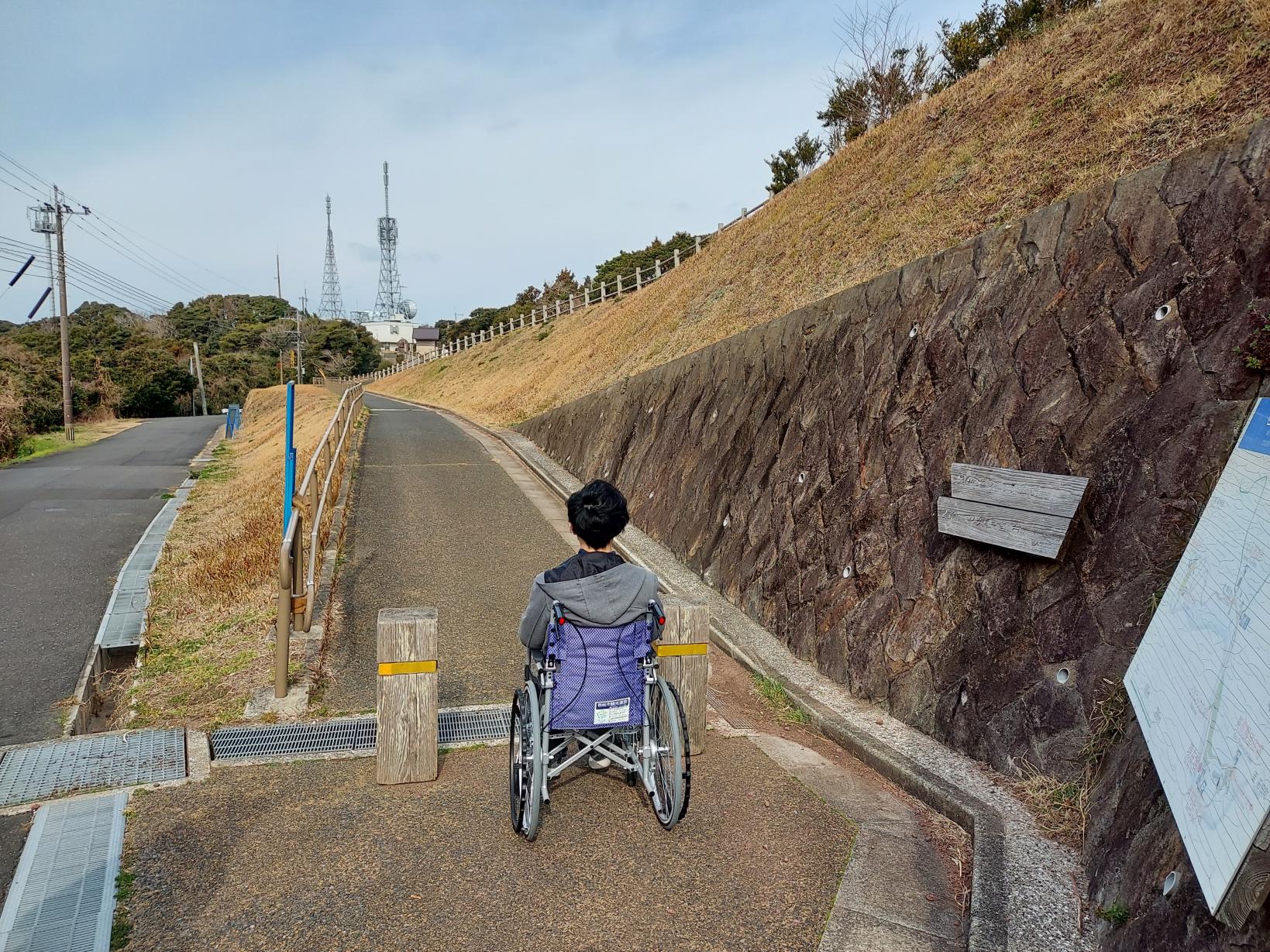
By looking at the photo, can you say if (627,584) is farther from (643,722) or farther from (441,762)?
(441,762)

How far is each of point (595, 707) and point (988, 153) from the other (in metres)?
10.8

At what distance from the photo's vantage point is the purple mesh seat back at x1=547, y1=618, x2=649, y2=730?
3658 mm

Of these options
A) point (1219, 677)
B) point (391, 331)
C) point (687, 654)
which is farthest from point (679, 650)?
point (391, 331)

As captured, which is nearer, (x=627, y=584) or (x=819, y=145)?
(x=627, y=584)

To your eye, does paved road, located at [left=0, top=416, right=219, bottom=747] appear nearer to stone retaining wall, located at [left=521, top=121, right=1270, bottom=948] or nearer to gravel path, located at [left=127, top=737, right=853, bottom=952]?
gravel path, located at [left=127, top=737, right=853, bottom=952]

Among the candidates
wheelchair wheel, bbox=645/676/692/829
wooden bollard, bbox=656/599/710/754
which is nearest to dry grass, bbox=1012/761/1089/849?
wheelchair wheel, bbox=645/676/692/829

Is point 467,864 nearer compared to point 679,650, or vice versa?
point 467,864

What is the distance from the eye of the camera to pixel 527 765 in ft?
12.3

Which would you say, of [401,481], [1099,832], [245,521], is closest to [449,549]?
[245,521]

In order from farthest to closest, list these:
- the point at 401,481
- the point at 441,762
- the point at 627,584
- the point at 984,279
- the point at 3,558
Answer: the point at 401,481
the point at 3,558
the point at 984,279
the point at 441,762
the point at 627,584

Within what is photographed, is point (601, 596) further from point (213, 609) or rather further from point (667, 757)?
point (213, 609)

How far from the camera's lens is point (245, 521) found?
10.8m

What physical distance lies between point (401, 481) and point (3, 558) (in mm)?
5344

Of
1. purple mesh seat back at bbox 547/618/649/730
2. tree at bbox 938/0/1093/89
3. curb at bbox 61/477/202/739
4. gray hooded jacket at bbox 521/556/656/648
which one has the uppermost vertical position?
tree at bbox 938/0/1093/89
